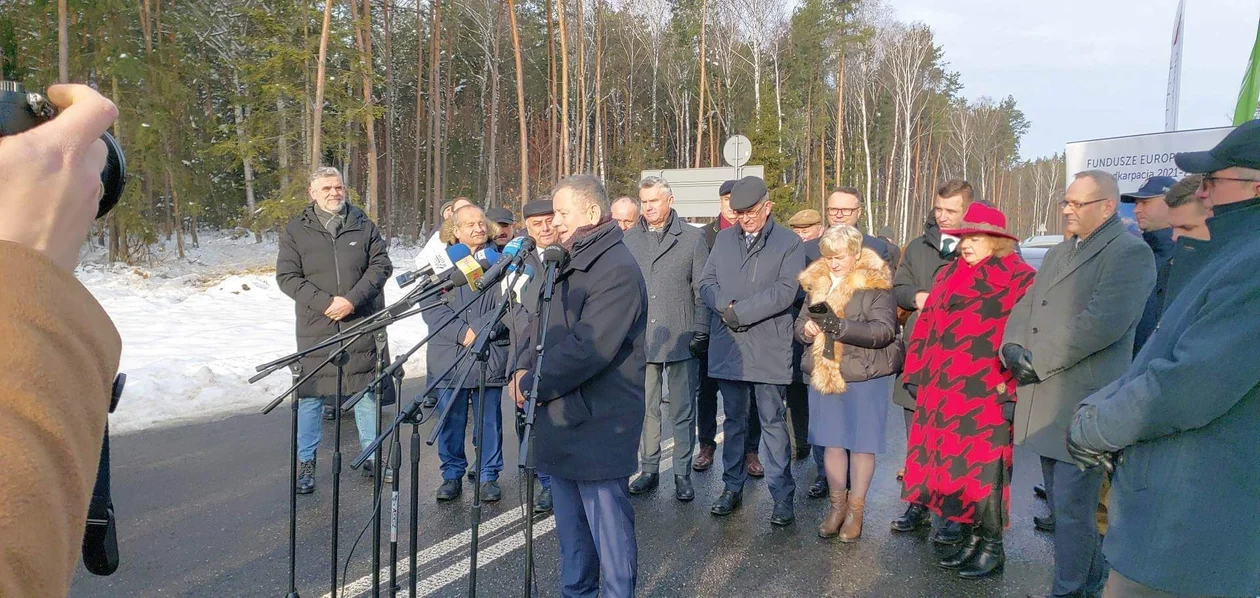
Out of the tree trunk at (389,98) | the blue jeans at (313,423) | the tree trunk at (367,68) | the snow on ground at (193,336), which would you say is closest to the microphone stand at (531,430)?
the snow on ground at (193,336)

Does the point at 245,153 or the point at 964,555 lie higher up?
the point at 245,153

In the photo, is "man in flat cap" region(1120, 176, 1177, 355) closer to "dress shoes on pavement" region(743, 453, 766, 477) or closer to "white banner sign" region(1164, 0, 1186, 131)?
"dress shoes on pavement" region(743, 453, 766, 477)

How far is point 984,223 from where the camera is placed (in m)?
4.02

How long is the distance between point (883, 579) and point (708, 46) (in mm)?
35581

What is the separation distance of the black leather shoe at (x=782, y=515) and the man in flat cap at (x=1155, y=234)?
2672 millimetres

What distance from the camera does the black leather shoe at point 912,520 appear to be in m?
4.70

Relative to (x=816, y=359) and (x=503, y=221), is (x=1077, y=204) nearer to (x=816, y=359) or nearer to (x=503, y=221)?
(x=816, y=359)

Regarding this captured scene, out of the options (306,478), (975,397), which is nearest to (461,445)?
(306,478)

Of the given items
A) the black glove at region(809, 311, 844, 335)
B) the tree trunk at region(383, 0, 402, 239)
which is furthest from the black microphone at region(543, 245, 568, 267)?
the tree trunk at region(383, 0, 402, 239)

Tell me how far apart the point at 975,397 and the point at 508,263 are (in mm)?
2765

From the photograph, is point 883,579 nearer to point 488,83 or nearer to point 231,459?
point 231,459

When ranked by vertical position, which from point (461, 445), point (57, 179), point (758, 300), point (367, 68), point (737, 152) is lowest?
point (461, 445)

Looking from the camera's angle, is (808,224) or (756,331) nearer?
(756,331)

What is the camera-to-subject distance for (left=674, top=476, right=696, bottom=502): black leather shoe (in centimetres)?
519
